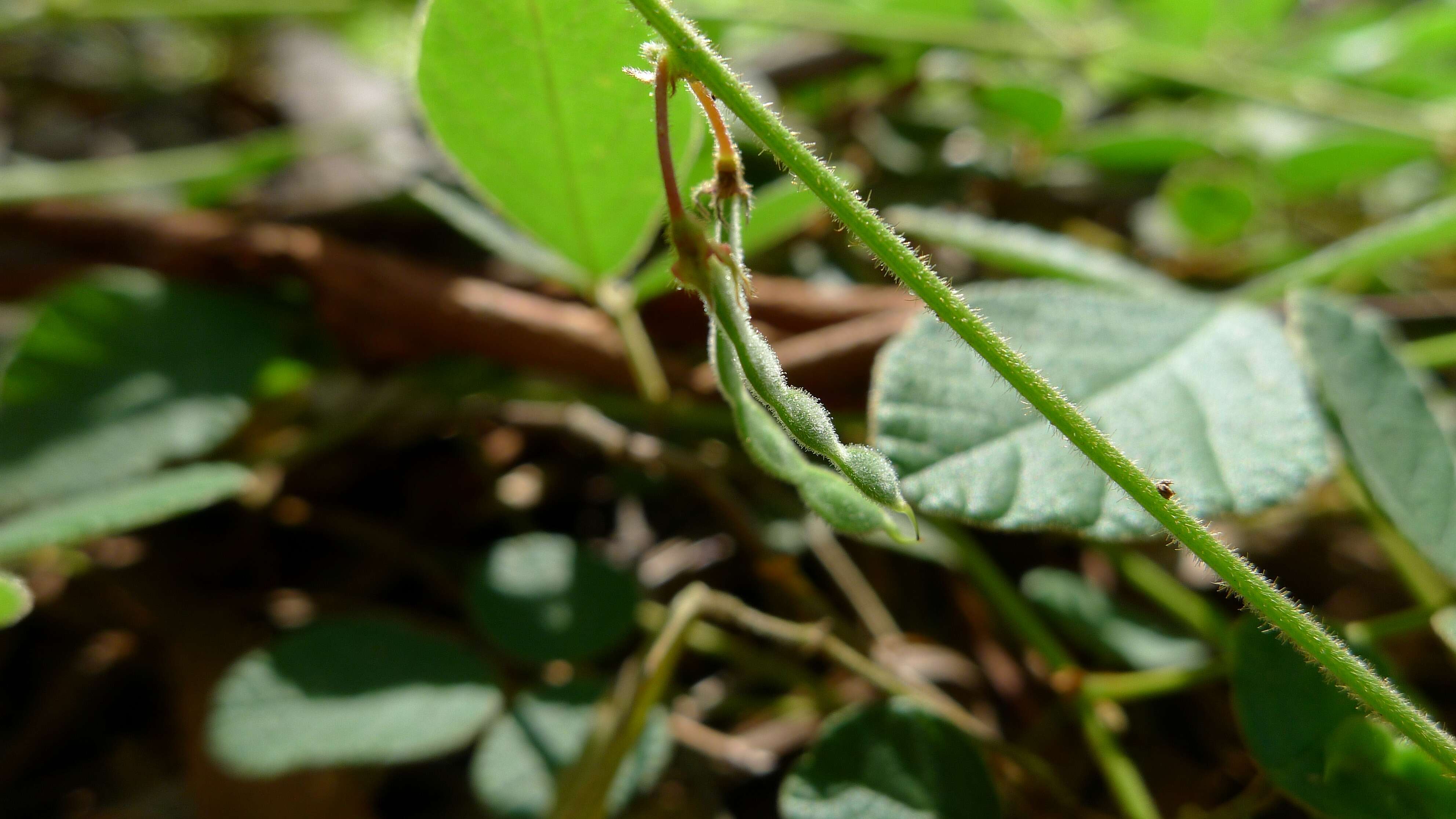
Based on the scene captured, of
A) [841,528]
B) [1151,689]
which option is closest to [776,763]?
[1151,689]

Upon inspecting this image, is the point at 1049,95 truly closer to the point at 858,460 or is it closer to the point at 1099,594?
the point at 1099,594

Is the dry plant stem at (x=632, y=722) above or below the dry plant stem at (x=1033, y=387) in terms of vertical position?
below

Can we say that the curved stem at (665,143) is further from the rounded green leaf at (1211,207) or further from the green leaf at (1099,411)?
the rounded green leaf at (1211,207)

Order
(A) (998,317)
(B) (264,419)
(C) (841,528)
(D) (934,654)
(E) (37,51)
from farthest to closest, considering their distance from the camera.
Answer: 1. (E) (37,51)
2. (B) (264,419)
3. (D) (934,654)
4. (A) (998,317)
5. (C) (841,528)

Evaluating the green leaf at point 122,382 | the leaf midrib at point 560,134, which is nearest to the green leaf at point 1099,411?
the leaf midrib at point 560,134

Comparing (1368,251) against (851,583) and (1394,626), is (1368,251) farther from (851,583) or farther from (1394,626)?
(851,583)

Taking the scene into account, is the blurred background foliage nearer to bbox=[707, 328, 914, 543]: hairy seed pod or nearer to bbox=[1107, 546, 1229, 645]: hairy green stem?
bbox=[1107, 546, 1229, 645]: hairy green stem
